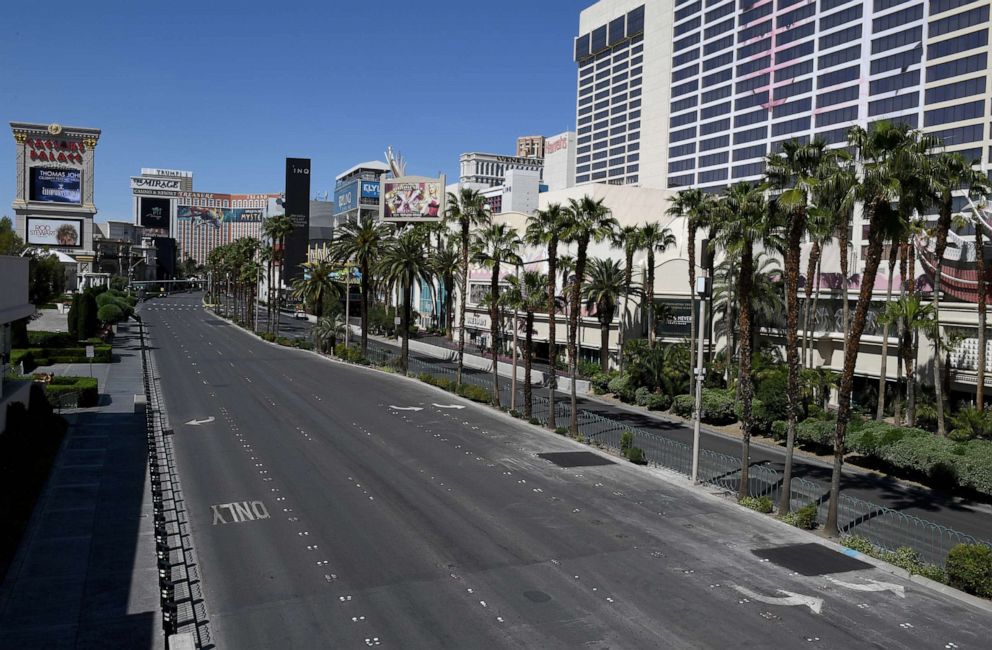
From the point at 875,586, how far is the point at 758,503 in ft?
22.0

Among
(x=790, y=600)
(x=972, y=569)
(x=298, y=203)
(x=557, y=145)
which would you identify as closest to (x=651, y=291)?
(x=972, y=569)

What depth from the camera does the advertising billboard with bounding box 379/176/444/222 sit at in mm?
115188

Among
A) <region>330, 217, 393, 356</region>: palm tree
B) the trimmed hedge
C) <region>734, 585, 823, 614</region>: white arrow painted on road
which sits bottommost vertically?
<region>734, 585, 823, 614</region>: white arrow painted on road

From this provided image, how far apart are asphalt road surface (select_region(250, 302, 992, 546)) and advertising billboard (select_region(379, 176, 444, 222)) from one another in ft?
230

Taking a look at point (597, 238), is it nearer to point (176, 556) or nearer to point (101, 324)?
point (176, 556)

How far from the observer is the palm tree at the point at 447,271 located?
8112cm

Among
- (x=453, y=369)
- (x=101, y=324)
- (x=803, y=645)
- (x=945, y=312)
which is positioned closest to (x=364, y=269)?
(x=453, y=369)

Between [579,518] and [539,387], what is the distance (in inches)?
1393

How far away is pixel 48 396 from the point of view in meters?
39.3

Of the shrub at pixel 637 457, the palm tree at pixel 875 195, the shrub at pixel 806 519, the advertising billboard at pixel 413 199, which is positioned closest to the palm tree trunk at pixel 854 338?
the palm tree at pixel 875 195

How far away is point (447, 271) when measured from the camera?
82.1 m

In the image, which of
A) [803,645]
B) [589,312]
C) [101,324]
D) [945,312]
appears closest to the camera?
[803,645]

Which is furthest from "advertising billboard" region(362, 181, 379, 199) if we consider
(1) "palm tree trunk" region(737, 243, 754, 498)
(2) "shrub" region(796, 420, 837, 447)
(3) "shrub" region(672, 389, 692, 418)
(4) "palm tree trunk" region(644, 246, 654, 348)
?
(1) "palm tree trunk" region(737, 243, 754, 498)

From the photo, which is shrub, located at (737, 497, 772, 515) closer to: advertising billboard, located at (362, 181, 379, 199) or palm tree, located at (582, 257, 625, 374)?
palm tree, located at (582, 257, 625, 374)
